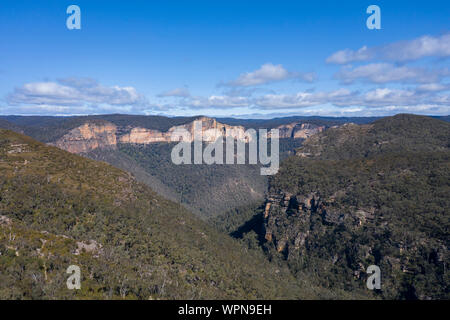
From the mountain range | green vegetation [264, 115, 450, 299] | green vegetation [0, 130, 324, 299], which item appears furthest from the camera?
green vegetation [264, 115, 450, 299]

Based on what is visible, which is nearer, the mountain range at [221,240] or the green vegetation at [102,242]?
the green vegetation at [102,242]

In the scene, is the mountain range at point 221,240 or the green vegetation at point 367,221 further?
the green vegetation at point 367,221

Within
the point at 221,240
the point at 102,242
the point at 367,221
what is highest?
the point at 102,242

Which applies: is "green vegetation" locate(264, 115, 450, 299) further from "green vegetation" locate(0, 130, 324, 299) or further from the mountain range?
"green vegetation" locate(0, 130, 324, 299)

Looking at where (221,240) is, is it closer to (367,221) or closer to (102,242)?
(102,242)

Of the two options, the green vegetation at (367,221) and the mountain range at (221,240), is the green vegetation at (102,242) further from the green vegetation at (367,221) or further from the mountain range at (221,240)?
the green vegetation at (367,221)

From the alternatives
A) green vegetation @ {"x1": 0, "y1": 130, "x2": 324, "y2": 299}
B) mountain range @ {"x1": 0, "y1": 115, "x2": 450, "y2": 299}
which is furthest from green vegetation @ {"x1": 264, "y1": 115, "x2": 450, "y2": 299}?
green vegetation @ {"x1": 0, "y1": 130, "x2": 324, "y2": 299}

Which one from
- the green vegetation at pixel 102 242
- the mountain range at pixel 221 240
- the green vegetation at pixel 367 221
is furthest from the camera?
the green vegetation at pixel 367 221

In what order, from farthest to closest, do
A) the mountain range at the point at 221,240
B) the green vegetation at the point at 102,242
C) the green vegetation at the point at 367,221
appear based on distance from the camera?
the green vegetation at the point at 367,221
the mountain range at the point at 221,240
the green vegetation at the point at 102,242

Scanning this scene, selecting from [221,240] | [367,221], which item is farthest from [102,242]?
[367,221]

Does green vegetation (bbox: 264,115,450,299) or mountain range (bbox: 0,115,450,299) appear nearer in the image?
mountain range (bbox: 0,115,450,299)

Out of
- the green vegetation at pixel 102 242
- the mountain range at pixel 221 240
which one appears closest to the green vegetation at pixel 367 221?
the mountain range at pixel 221 240
